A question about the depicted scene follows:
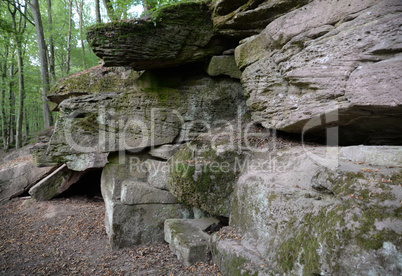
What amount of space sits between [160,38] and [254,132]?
382 centimetres

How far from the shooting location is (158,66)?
7.44 meters

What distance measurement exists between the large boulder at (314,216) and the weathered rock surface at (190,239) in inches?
15.5

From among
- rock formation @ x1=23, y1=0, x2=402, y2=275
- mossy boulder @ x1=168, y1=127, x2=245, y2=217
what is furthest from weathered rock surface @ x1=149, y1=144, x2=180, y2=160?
mossy boulder @ x1=168, y1=127, x2=245, y2=217

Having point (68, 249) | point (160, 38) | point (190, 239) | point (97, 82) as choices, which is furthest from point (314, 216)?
point (97, 82)

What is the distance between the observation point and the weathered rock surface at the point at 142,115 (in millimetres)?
7453

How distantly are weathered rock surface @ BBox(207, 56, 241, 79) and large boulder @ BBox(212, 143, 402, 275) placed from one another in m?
3.09

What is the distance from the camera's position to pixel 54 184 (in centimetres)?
1077

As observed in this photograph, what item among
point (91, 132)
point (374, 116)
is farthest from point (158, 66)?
point (374, 116)

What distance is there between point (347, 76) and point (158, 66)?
5310 millimetres

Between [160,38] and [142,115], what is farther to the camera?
[142,115]

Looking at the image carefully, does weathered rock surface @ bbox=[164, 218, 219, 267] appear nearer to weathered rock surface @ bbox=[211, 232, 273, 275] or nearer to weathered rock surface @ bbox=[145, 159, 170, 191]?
weathered rock surface @ bbox=[211, 232, 273, 275]

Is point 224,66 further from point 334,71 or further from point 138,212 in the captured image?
point 138,212

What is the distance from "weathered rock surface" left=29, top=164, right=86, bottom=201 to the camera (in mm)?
10492

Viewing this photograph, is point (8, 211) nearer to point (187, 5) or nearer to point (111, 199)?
point (111, 199)
